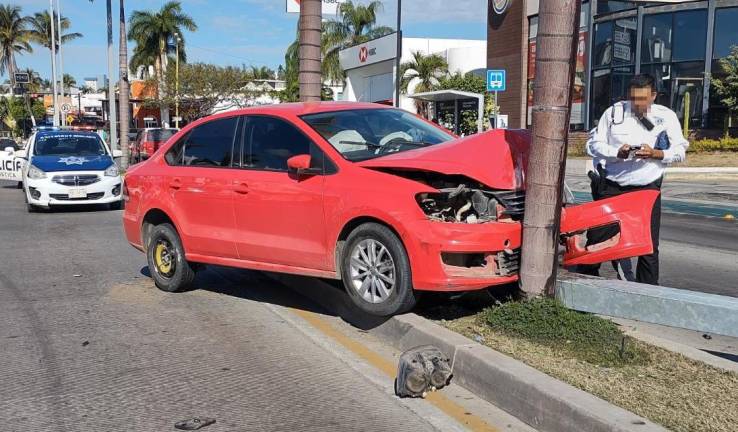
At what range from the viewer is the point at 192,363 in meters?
5.20

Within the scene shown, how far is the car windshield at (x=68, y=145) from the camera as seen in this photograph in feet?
51.1

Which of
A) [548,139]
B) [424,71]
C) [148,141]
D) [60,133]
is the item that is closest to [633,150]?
[548,139]

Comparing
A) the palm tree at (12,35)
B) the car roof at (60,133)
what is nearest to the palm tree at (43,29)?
the palm tree at (12,35)

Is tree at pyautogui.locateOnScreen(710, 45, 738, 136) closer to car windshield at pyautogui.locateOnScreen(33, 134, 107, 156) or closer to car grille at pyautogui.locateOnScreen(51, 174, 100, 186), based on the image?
car windshield at pyautogui.locateOnScreen(33, 134, 107, 156)

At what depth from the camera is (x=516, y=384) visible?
13.5 ft

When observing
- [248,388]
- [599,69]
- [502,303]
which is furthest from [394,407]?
[599,69]

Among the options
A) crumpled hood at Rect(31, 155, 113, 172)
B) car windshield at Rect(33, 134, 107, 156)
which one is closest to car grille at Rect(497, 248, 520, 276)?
crumpled hood at Rect(31, 155, 113, 172)

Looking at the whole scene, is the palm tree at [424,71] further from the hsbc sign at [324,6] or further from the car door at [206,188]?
the car door at [206,188]

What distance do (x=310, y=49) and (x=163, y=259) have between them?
4.13 m

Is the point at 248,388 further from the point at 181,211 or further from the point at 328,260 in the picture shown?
the point at 181,211

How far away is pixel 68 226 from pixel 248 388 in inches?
374

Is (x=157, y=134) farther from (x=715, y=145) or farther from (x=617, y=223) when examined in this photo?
(x=617, y=223)

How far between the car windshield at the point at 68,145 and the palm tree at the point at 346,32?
1655 inches

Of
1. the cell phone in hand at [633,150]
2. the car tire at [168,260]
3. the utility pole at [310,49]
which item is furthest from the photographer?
the utility pole at [310,49]
